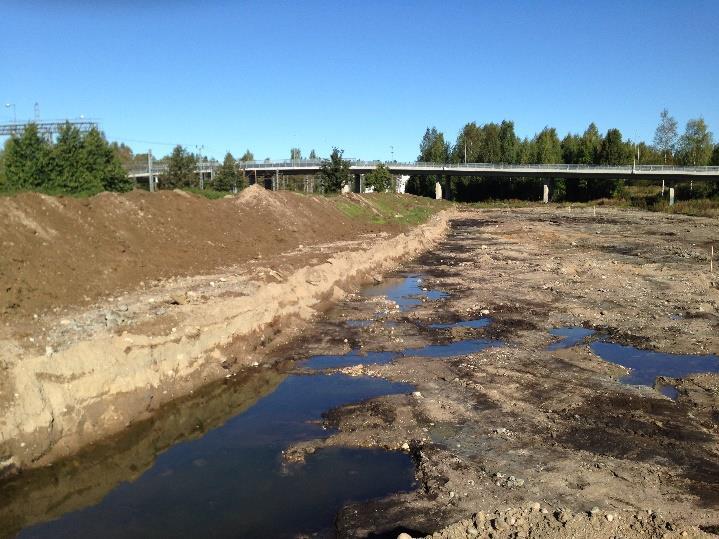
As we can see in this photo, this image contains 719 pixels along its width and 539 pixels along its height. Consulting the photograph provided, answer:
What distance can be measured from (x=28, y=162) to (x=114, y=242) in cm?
1607

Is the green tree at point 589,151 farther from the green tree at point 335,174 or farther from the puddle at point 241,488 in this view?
the puddle at point 241,488

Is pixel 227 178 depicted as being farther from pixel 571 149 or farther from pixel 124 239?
pixel 571 149

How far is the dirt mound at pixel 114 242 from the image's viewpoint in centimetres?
1484

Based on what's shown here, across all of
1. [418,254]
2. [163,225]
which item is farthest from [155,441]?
[418,254]

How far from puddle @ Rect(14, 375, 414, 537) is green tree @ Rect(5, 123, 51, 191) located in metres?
25.7

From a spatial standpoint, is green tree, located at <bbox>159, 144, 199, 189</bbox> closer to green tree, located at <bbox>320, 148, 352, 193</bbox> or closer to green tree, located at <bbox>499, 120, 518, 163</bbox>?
green tree, located at <bbox>320, 148, 352, 193</bbox>

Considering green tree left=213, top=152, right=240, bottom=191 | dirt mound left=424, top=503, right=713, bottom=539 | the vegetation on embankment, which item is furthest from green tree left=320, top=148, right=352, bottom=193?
dirt mound left=424, top=503, right=713, bottom=539

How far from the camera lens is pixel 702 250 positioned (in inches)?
1422

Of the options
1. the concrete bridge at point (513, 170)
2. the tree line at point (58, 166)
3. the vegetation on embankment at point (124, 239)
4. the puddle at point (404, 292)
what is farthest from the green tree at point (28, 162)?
the concrete bridge at point (513, 170)

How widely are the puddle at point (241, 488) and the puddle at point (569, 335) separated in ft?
24.6

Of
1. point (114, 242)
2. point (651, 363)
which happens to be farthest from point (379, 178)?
point (651, 363)

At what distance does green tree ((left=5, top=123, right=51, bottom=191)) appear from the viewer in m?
31.1

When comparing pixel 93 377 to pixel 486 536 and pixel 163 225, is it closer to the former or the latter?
pixel 486 536

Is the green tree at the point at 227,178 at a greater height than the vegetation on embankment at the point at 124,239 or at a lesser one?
greater
